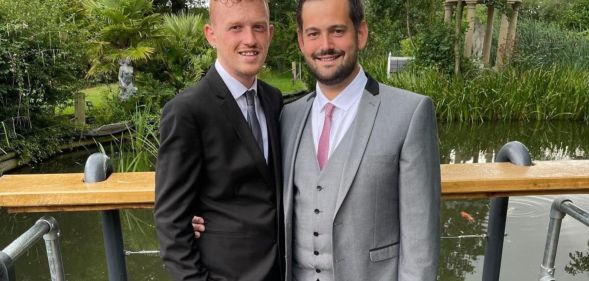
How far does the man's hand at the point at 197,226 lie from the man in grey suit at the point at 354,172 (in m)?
0.25

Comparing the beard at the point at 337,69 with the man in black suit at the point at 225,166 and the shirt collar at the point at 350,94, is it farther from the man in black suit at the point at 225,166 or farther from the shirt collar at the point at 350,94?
the man in black suit at the point at 225,166

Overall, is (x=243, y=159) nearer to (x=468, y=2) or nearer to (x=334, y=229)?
(x=334, y=229)

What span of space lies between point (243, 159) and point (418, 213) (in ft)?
1.63

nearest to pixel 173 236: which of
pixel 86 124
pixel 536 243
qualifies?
pixel 536 243

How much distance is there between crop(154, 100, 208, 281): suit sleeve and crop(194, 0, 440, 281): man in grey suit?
27cm

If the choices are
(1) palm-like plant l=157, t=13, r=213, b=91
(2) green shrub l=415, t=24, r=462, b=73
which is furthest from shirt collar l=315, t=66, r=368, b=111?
(2) green shrub l=415, t=24, r=462, b=73

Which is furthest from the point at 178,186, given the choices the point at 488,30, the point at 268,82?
the point at 268,82

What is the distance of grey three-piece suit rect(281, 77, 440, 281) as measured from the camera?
1.22 meters

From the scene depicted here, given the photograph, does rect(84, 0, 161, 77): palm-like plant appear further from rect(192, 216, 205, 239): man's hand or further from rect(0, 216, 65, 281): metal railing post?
rect(192, 216, 205, 239): man's hand

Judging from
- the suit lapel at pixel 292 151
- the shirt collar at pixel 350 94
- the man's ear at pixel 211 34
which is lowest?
the suit lapel at pixel 292 151

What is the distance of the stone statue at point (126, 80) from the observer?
881 cm

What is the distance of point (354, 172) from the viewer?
1240mm

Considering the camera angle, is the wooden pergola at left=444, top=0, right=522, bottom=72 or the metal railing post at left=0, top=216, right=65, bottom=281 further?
the wooden pergola at left=444, top=0, right=522, bottom=72

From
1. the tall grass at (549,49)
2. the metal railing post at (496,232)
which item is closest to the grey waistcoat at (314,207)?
the metal railing post at (496,232)
